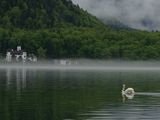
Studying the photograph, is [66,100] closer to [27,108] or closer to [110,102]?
[110,102]

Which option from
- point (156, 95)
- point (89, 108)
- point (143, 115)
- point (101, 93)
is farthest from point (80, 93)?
point (143, 115)

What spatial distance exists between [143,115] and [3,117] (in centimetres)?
1029

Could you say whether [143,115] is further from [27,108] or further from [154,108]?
[27,108]

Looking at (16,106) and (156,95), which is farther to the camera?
(156,95)

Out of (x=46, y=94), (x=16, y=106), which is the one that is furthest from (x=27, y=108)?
(x=46, y=94)

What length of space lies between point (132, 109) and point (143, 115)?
4.65 m

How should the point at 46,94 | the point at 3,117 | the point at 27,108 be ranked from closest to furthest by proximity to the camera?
1. the point at 3,117
2. the point at 27,108
3. the point at 46,94

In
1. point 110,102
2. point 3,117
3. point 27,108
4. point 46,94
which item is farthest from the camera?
point 46,94

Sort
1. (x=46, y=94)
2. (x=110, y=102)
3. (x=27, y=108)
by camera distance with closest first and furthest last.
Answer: (x=27, y=108), (x=110, y=102), (x=46, y=94)

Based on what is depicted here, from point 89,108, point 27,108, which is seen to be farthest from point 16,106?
point 89,108

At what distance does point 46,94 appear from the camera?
68.1 metres

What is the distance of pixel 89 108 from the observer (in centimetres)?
5353

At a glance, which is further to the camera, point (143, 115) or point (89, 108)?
point (89, 108)

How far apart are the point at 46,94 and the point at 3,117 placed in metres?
22.3
